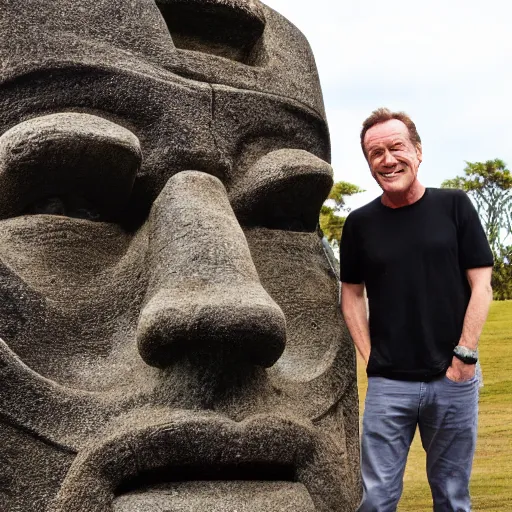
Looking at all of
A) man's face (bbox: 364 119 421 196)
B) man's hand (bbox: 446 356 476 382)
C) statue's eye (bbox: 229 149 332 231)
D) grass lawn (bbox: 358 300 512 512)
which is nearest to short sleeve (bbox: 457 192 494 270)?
man's face (bbox: 364 119 421 196)

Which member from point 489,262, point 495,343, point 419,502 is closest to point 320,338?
point 489,262

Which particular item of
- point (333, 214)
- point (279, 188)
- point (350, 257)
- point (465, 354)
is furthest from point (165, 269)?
point (333, 214)

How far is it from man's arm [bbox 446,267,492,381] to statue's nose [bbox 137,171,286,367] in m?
0.69

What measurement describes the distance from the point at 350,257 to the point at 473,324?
570 millimetres

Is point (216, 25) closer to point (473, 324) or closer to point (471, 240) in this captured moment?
point (471, 240)

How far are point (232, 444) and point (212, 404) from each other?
147mm

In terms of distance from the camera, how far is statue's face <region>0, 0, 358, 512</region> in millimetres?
2619

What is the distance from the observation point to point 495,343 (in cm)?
1220

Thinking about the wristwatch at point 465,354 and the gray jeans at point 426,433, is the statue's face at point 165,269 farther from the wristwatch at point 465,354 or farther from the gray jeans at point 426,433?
the wristwatch at point 465,354

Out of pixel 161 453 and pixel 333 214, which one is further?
pixel 333 214

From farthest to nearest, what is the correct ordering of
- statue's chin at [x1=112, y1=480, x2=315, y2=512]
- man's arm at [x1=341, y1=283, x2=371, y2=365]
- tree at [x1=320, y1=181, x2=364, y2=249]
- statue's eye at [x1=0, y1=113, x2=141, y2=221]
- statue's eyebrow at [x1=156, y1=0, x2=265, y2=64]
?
tree at [x1=320, y1=181, x2=364, y2=249] → statue's eyebrow at [x1=156, y1=0, x2=265, y2=64] → man's arm at [x1=341, y1=283, x2=371, y2=365] → statue's eye at [x1=0, y1=113, x2=141, y2=221] → statue's chin at [x1=112, y1=480, x2=315, y2=512]

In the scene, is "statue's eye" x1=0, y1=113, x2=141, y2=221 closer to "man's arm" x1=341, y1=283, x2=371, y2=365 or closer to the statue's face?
the statue's face

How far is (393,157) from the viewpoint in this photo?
3.18 metres

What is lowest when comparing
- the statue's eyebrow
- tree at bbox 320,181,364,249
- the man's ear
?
tree at bbox 320,181,364,249
